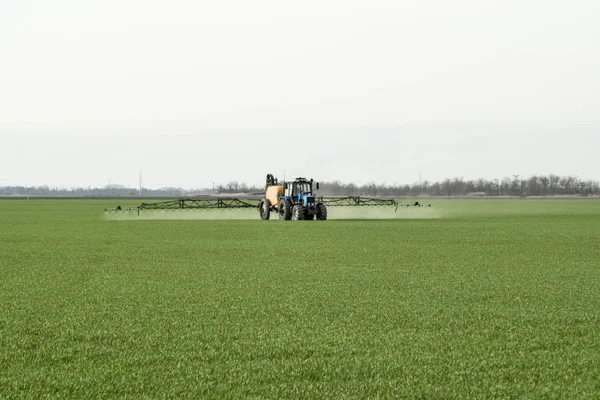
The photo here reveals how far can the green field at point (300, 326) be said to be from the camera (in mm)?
5945

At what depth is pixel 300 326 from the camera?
8266 mm

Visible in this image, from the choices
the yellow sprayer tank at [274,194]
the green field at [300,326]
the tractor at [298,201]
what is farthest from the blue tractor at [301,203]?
the green field at [300,326]

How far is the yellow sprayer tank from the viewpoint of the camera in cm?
3772

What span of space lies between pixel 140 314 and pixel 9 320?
156 cm

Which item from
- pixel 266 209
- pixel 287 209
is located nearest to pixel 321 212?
pixel 287 209

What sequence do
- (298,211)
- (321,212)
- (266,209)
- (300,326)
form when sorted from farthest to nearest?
(266,209)
(321,212)
(298,211)
(300,326)

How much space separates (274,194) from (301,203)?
287cm

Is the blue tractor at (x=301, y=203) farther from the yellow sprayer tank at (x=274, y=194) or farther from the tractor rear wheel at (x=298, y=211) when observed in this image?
the yellow sprayer tank at (x=274, y=194)

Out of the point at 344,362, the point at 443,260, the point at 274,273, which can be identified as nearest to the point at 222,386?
the point at 344,362

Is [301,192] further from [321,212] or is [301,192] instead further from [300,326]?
[300,326]

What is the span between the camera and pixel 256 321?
339 inches

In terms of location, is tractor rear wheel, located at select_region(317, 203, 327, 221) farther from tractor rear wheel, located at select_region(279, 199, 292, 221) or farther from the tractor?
tractor rear wheel, located at select_region(279, 199, 292, 221)

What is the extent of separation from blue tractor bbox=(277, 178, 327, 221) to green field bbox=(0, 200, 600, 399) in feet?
58.6

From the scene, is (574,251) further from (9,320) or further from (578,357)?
(9,320)
